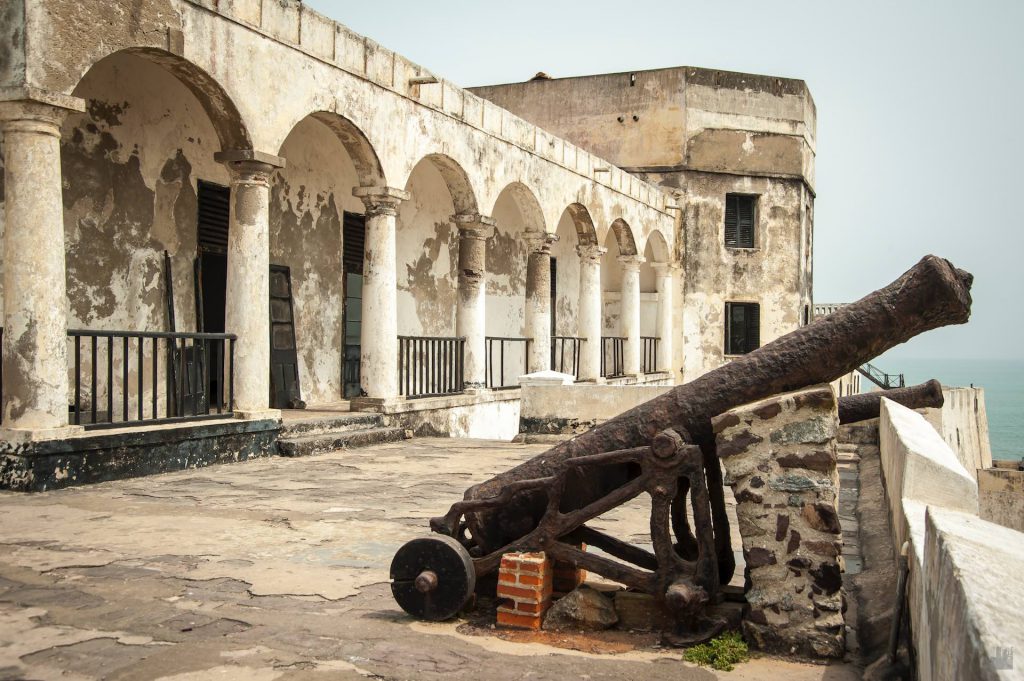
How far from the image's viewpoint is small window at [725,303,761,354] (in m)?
A: 24.4

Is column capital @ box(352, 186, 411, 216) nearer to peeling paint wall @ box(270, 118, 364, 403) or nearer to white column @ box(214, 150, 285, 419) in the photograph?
peeling paint wall @ box(270, 118, 364, 403)

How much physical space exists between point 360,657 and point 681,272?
21216 mm

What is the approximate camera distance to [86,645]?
383cm

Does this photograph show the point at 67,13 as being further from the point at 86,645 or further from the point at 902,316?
the point at 902,316

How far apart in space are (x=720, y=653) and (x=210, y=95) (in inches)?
293

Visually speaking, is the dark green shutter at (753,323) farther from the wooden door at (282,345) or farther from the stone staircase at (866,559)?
the stone staircase at (866,559)

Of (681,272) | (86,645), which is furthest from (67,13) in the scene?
(681,272)

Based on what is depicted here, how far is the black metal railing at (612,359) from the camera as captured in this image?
20.9 m

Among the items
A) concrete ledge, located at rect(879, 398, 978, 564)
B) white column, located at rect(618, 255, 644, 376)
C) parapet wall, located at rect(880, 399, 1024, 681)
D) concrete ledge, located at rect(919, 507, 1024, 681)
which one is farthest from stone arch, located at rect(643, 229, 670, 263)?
concrete ledge, located at rect(919, 507, 1024, 681)

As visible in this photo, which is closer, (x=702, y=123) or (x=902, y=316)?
(x=902, y=316)

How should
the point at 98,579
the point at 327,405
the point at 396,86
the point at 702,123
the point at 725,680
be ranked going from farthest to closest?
the point at 702,123 → the point at 327,405 → the point at 396,86 → the point at 98,579 → the point at 725,680

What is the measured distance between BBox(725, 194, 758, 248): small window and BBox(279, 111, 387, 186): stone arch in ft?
48.0

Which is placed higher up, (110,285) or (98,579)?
(110,285)

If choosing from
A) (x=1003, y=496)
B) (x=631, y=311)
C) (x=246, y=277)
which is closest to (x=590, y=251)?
(x=631, y=311)
